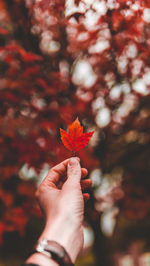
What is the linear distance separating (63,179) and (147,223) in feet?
32.0

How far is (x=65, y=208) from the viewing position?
1.25 meters

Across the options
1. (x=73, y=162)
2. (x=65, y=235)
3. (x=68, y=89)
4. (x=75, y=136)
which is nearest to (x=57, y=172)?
(x=73, y=162)

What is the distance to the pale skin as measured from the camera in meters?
1.13

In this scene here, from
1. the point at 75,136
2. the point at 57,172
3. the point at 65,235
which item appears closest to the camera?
the point at 65,235

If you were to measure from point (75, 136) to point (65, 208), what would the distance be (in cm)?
40

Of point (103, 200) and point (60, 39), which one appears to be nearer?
point (60, 39)

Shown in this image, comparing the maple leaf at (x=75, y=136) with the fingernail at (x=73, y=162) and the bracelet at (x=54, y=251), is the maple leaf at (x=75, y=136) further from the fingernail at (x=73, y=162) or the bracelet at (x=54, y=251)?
the bracelet at (x=54, y=251)

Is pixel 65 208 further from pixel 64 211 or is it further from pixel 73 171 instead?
pixel 73 171

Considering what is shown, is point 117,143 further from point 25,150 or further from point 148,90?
point 25,150

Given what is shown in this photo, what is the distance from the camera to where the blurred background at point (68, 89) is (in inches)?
109

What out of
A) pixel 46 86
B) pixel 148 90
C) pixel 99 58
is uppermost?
pixel 99 58

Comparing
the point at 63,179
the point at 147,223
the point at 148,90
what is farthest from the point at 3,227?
the point at 147,223

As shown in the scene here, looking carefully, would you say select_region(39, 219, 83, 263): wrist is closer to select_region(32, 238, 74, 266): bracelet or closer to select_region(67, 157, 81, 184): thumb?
select_region(32, 238, 74, 266): bracelet

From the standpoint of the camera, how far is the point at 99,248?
15.1 ft
